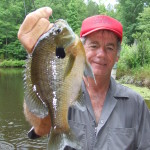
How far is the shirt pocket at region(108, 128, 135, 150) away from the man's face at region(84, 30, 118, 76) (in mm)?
552

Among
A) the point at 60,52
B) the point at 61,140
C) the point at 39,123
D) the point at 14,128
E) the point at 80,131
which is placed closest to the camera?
the point at 60,52

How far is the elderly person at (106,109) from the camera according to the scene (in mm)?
2666

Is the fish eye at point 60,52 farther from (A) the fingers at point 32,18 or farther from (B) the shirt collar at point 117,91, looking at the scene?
(B) the shirt collar at point 117,91

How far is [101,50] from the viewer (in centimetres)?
274

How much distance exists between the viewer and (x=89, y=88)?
295cm

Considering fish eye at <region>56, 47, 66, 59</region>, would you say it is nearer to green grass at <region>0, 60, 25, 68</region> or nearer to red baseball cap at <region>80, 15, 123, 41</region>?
red baseball cap at <region>80, 15, 123, 41</region>

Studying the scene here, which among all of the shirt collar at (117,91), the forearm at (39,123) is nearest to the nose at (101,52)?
the shirt collar at (117,91)

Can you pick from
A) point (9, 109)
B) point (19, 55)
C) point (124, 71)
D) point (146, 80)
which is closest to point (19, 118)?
point (9, 109)

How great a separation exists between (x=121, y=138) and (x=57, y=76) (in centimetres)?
118

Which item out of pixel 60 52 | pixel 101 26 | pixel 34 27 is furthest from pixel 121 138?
pixel 34 27

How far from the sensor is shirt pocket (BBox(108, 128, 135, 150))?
266 cm

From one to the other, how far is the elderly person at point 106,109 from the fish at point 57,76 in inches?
28.2

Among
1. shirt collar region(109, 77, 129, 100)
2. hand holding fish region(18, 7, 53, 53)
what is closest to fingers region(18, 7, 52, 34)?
hand holding fish region(18, 7, 53, 53)

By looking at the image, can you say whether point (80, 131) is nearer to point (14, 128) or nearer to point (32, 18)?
point (32, 18)
